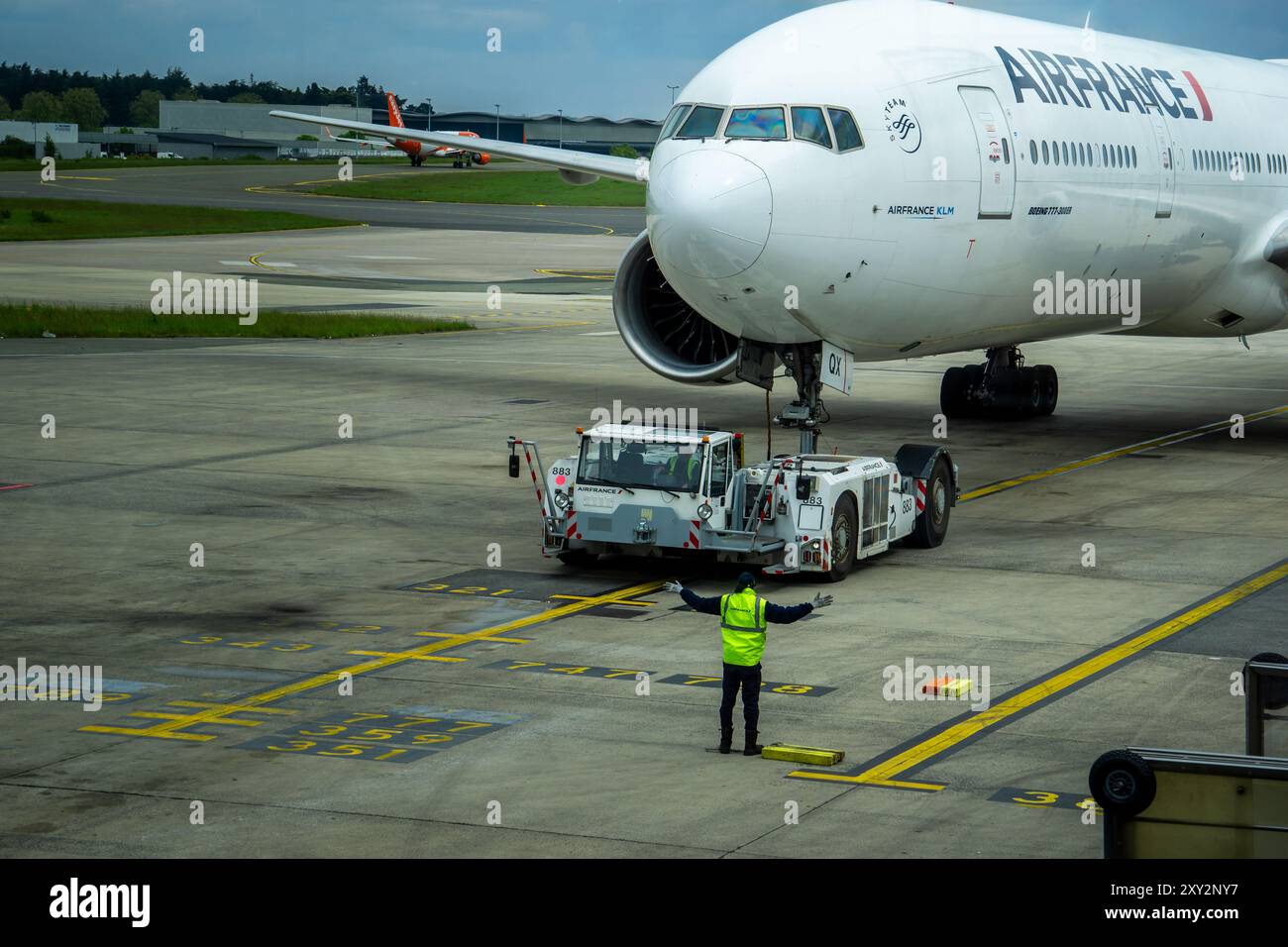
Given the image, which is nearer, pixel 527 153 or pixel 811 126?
pixel 811 126

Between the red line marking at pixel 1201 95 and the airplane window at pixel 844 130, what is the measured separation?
37.6ft

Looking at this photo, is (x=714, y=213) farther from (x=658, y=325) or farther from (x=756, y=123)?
(x=658, y=325)

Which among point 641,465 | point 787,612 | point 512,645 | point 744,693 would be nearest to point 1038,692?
point 787,612

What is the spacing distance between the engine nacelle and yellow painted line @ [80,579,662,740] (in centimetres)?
806

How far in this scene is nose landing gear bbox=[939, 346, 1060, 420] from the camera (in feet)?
115

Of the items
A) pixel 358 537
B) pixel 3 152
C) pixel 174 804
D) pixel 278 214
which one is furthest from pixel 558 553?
pixel 3 152

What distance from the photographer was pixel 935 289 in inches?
920

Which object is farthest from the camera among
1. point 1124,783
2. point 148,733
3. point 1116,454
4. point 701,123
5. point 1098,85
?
point 1116,454

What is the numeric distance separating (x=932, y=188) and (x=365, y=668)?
10471mm

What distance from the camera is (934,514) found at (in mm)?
23172

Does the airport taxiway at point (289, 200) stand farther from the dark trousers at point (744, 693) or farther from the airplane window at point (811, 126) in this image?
the dark trousers at point (744, 693)

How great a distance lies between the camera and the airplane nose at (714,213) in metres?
20.9

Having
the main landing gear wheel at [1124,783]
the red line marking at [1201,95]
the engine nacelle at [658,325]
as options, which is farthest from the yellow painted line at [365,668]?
the red line marking at [1201,95]

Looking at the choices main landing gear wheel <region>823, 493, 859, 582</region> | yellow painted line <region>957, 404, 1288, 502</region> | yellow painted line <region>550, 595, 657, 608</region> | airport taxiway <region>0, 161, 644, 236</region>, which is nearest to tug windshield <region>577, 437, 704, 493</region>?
yellow painted line <region>550, 595, 657, 608</region>
